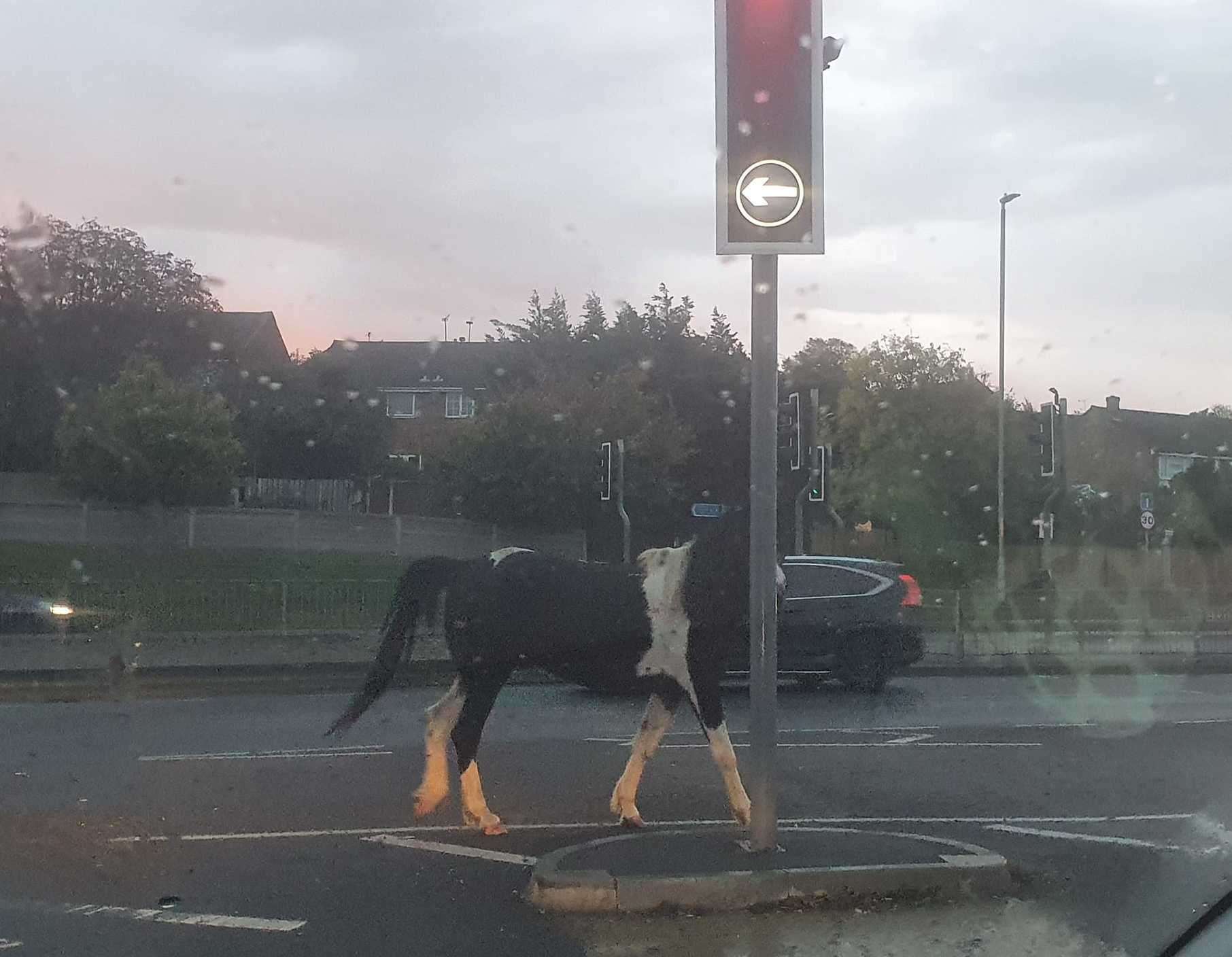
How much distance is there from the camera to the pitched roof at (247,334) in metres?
36.8

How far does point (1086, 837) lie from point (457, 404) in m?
37.5

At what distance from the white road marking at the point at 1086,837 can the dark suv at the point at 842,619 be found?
736 centimetres

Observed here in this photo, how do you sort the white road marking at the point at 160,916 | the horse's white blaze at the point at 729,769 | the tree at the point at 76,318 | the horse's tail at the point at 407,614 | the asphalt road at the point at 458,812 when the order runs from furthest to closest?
the tree at the point at 76,318 < the horse's tail at the point at 407,614 < the horse's white blaze at the point at 729,769 < the asphalt road at the point at 458,812 < the white road marking at the point at 160,916

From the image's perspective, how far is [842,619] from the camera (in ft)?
52.5

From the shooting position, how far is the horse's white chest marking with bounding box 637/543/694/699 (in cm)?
800

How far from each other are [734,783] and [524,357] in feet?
123

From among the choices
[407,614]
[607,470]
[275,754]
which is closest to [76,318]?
[607,470]

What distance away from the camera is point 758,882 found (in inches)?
251

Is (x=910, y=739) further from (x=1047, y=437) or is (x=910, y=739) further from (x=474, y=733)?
(x=1047, y=437)

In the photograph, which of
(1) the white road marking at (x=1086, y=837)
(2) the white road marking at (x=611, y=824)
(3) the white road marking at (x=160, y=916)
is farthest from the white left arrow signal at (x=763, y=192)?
(1) the white road marking at (x=1086, y=837)

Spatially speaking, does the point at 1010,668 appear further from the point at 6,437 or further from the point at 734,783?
the point at 6,437

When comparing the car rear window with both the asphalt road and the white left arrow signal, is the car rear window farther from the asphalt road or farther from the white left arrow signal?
the white left arrow signal

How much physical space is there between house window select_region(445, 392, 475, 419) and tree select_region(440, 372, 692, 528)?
7.25 meters

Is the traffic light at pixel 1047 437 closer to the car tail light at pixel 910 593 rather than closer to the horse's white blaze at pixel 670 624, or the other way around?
the car tail light at pixel 910 593
